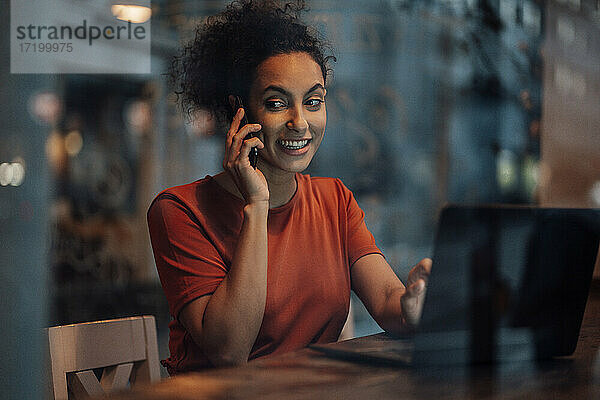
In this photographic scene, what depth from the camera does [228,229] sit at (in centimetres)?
118

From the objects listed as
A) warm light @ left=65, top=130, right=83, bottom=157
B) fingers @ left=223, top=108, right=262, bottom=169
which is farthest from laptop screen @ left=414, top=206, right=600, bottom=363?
warm light @ left=65, top=130, right=83, bottom=157

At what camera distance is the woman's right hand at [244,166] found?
1130 millimetres

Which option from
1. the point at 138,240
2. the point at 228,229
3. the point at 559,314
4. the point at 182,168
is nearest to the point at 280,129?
the point at 228,229

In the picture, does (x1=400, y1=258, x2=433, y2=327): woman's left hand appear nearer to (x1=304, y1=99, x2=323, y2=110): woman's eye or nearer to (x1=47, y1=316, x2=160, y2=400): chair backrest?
(x1=47, y1=316, x2=160, y2=400): chair backrest

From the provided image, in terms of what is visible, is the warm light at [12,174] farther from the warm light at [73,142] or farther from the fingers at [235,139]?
the fingers at [235,139]

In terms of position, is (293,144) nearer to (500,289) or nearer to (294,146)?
(294,146)

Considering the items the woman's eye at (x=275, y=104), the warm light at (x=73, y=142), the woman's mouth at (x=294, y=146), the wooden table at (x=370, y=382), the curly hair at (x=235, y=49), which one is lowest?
the wooden table at (x=370, y=382)

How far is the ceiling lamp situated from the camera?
1.63 meters

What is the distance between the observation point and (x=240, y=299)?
1.07m

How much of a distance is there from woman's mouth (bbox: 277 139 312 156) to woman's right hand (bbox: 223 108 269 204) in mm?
56

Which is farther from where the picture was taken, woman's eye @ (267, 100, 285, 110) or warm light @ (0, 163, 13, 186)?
warm light @ (0, 163, 13, 186)

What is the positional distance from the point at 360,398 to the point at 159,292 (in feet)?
3.91

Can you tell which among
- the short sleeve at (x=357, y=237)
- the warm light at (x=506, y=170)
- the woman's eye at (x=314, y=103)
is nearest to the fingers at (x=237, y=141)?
the woman's eye at (x=314, y=103)

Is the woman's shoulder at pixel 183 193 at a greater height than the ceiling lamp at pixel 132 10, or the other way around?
the ceiling lamp at pixel 132 10
